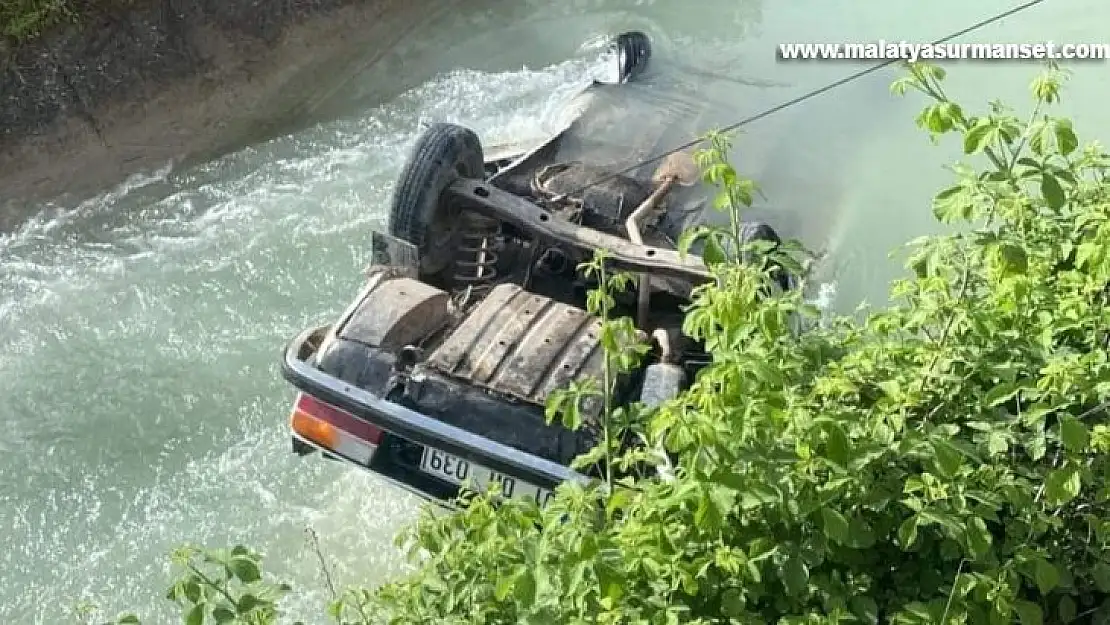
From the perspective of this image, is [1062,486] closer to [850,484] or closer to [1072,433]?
[1072,433]

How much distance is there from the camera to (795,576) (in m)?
2.57

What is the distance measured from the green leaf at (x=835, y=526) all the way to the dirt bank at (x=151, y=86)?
741 centimetres

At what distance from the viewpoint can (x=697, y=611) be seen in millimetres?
2682

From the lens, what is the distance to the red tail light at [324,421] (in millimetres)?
4555

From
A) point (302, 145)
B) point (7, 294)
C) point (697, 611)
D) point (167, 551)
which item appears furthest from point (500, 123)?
point (697, 611)

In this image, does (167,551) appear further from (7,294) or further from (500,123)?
(500,123)

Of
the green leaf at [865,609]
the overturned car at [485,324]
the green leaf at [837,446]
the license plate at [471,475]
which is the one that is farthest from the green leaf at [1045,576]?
the license plate at [471,475]

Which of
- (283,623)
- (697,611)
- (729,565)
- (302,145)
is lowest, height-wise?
(283,623)

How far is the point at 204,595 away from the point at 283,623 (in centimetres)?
296

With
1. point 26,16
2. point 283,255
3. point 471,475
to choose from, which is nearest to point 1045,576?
point 471,475

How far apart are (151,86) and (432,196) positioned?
15.2 feet

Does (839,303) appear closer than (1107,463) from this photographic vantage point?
No

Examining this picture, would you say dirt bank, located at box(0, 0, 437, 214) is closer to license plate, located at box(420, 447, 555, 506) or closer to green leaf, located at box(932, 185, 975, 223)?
license plate, located at box(420, 447, 555, 506)

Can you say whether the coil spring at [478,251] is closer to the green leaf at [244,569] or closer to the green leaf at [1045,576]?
the green leaf at [244,569]
